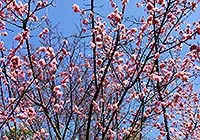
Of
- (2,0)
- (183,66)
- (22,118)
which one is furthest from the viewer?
(183,66)

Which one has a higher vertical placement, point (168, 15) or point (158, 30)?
point (168, 15)

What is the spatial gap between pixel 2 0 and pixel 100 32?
155 centimetres

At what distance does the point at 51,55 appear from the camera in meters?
5.95

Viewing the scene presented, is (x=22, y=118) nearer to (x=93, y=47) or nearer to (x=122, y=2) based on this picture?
(x=93, y=47)

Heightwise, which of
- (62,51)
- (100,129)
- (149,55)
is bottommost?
(100,129)

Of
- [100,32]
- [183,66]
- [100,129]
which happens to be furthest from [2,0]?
[183,66]

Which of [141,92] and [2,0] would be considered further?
[141,92]

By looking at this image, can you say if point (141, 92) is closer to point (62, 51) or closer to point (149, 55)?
point (149, 55)

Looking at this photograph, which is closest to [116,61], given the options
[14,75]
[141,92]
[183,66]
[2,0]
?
[141,92]

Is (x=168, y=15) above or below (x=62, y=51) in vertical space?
above

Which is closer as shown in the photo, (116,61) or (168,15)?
(168,15)

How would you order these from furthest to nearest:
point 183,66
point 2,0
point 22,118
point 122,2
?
point 183,66 < point 22,118 < point 122,2 < point 2,0

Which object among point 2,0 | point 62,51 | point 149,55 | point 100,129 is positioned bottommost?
point 100,129

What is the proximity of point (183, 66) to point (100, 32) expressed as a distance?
1877 millimetres
